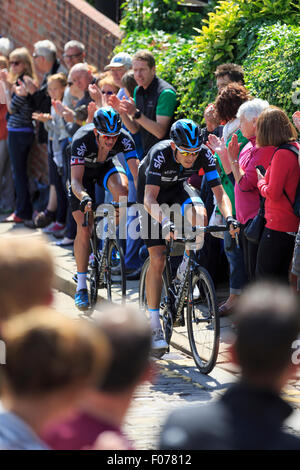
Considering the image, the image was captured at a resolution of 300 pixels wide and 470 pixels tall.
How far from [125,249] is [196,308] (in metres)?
3.18

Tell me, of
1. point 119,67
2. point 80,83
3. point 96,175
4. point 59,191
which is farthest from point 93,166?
point 59,191

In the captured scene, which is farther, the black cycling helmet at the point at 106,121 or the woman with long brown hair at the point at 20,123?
the woman with long brown hair at the point at 20,123

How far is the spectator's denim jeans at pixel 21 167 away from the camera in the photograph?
1335 centimetres

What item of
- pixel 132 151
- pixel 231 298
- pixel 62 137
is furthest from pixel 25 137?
pixel 231 298

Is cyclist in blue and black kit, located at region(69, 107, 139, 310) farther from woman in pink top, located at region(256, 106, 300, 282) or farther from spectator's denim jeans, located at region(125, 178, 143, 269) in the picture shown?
woman in pink top, located at region(256, 106, 300, 282)

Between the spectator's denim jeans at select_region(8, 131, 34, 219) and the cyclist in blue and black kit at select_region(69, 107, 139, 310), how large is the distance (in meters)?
4.88

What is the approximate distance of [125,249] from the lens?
33.1 feet

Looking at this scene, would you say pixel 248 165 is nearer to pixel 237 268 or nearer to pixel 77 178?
pixel 237 268

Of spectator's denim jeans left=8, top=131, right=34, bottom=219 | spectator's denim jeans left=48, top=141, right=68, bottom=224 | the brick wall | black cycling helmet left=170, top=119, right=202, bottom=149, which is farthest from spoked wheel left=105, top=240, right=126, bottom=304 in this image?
the brick wall

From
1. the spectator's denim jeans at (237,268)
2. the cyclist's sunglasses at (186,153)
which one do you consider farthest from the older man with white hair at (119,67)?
the cyclist's sunglasses at (186,153)

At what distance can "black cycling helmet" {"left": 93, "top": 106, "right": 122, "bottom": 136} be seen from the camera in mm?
8062

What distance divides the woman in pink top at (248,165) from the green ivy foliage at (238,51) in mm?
710

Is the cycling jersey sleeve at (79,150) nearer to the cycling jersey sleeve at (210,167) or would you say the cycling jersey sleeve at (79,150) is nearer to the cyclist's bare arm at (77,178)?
the cyclist's bare arm at (77,178)
